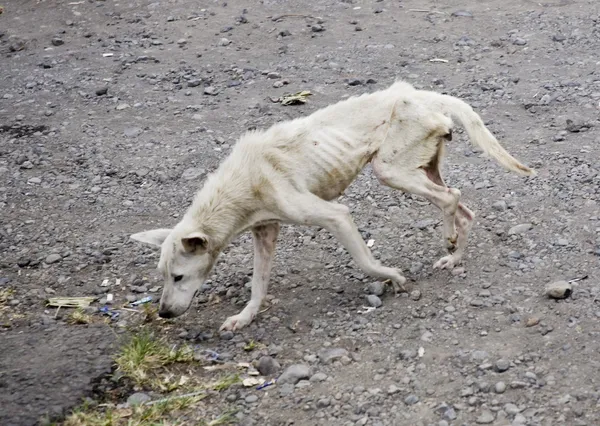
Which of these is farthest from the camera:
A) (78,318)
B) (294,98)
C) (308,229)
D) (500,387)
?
(294,98)

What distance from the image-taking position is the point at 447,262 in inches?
262

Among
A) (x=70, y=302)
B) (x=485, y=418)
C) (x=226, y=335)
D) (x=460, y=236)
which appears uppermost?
(x=485, y=418)

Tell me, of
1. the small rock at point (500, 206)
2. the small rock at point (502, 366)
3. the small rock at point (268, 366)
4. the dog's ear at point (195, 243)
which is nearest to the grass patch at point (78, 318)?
the dog's ear at point (195, 243)

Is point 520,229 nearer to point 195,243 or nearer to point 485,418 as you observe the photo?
point 485,418

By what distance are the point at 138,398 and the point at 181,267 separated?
103cm

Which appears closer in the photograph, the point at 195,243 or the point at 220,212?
the point at 195,243

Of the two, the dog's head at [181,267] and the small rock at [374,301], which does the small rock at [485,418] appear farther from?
the dog's head at [181,267]

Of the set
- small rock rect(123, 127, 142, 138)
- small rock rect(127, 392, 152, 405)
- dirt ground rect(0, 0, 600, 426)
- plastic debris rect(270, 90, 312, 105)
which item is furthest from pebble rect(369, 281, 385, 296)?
small rock rect(123, 127, 142, 138)

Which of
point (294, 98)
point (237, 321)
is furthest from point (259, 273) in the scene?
point (294, 98)

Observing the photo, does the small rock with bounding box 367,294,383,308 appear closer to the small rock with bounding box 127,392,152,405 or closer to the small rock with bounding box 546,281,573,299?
the small rock with bounding box 546,281,573,299

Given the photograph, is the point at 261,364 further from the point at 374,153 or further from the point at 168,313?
the point at 374,153

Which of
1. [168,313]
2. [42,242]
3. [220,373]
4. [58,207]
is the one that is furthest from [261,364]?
[58,207]

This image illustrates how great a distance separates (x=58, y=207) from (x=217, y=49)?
400 centimetres

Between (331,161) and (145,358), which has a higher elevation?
(331,161)
